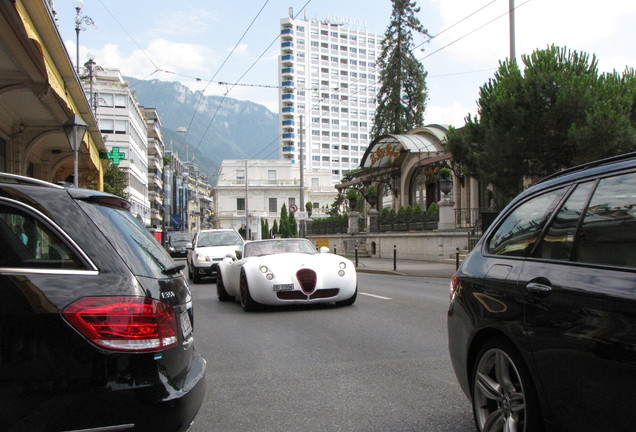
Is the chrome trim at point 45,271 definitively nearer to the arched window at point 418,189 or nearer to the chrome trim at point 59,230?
the chrome trim at point 59,230

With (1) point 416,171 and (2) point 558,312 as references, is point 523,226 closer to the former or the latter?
(2) point 558,312

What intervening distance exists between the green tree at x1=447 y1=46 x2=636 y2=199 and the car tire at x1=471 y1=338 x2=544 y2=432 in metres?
15.5

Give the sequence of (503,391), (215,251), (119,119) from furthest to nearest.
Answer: (119,119)
(215,251)
(503,391)

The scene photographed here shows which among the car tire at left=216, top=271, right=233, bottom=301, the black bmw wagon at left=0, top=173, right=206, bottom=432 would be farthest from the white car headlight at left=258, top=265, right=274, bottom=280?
the black bmw wagon at left=0, top=173, right=206, bottom=432

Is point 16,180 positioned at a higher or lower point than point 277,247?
higher

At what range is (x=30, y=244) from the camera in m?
2.81

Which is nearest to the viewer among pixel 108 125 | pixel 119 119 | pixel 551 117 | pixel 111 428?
pixel 111 428

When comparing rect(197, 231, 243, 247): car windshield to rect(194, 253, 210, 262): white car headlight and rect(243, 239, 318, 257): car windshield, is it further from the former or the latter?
rect(243, 239, 318, 257): car windshield

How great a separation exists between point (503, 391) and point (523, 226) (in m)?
0.95

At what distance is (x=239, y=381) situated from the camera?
17.3ft

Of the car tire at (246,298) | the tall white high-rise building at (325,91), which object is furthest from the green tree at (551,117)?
the tall white high-rise building at (325,91)

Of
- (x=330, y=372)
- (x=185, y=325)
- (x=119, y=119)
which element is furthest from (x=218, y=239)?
(x=119, y=119)

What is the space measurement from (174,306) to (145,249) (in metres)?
0.39

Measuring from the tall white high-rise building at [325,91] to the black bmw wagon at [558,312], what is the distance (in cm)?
13038
